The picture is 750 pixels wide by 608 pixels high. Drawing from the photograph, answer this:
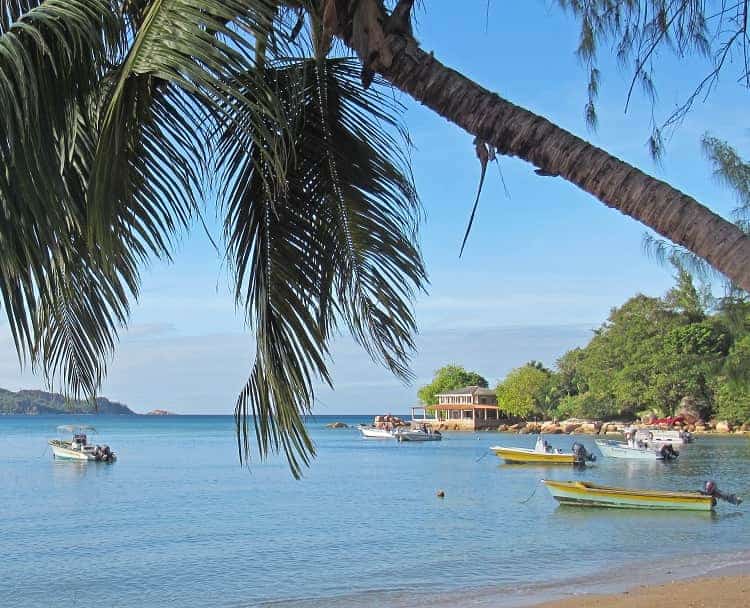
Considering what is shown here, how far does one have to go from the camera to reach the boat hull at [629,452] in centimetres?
4816

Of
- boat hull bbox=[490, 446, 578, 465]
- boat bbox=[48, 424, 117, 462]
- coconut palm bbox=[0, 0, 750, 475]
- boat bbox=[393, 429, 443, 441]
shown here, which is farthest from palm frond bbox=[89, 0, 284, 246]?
boat bbox=[393, 429, 443, 441]

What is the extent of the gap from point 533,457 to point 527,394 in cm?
6120

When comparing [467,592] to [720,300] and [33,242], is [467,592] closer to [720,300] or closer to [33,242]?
[720,300]

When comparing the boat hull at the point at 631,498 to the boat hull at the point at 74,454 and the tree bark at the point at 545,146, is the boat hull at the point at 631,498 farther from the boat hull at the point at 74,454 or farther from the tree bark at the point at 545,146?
the boat hull at the point at 74,454

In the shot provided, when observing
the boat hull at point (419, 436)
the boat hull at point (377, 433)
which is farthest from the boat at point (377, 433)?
the boat hull at point (419, 436)

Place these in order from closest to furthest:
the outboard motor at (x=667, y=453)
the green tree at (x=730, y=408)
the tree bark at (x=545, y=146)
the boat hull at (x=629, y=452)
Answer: the tree bark at (x=545, y=146) → the outboard motor at (x=667, y=453) → the boat hull at (x=629, y=452) → the green tree at (x=730, y=408)

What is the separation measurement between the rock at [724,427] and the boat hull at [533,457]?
115 ft

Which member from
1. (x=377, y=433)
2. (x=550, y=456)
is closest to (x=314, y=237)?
(x=550, y=456)

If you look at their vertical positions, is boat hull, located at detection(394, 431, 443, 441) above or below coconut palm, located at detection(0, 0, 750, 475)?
below

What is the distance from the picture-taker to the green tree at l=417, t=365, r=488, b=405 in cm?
12612

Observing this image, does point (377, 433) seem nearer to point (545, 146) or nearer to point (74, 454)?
point (74, 454)

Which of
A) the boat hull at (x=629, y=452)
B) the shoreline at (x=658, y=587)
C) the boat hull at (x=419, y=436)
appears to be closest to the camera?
the shoreline at (x=658, y=587)

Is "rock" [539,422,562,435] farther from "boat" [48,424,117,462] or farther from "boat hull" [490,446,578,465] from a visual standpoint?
"boat" [48,424,117,462]

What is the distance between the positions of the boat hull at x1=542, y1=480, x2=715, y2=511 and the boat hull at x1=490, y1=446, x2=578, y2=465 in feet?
60.8
